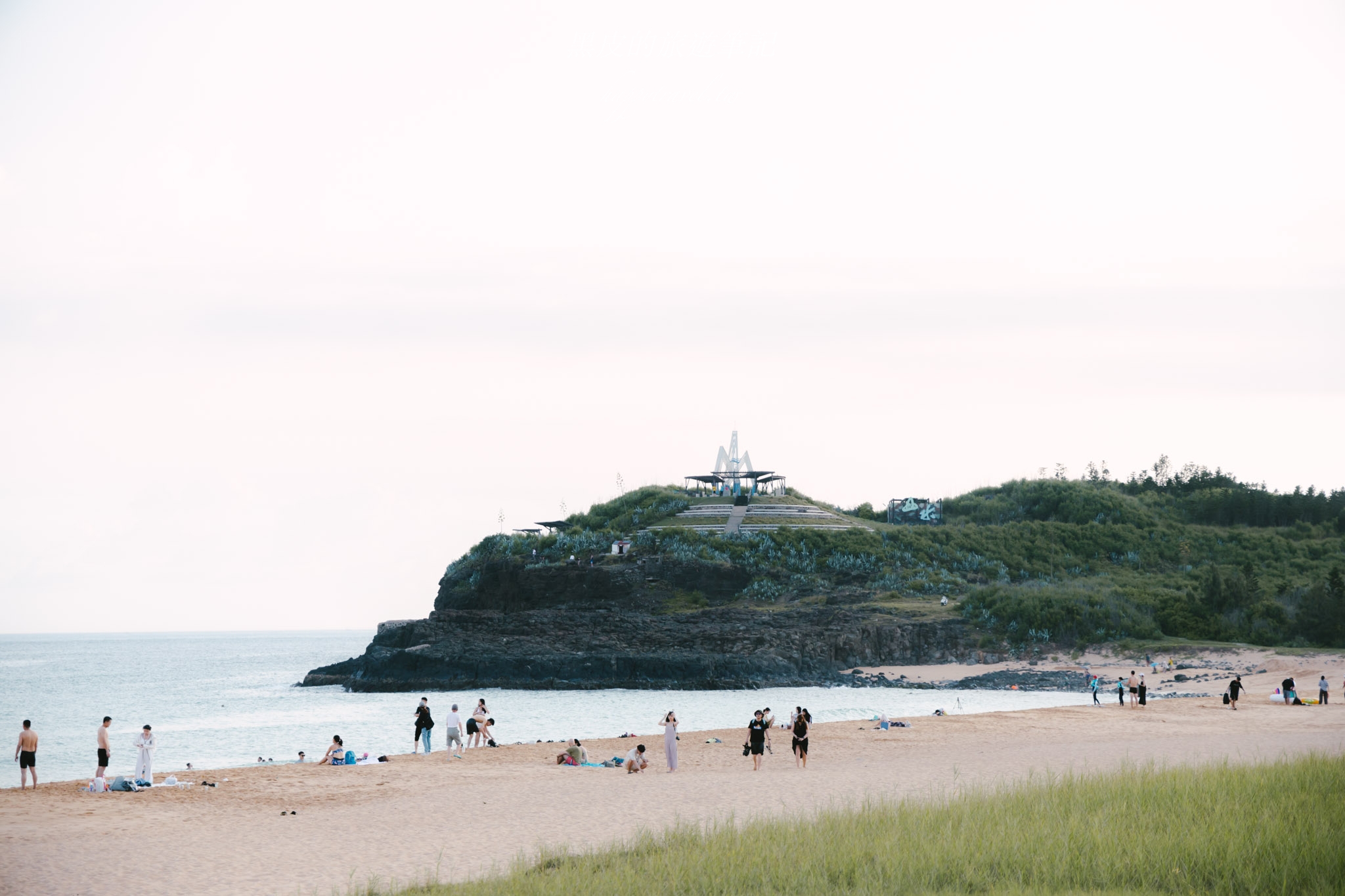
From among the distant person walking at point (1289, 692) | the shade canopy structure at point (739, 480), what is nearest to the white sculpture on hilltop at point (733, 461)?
the shade canopy structure at point (739, 480)

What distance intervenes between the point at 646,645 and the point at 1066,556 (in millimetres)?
41951

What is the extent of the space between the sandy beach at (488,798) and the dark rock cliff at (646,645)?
88.0ft

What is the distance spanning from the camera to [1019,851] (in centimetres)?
1429

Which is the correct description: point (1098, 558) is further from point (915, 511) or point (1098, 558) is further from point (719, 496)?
point (719, 496)

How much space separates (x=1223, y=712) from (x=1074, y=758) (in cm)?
1488

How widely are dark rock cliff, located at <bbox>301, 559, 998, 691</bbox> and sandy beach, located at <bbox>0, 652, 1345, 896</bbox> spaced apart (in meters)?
26.8

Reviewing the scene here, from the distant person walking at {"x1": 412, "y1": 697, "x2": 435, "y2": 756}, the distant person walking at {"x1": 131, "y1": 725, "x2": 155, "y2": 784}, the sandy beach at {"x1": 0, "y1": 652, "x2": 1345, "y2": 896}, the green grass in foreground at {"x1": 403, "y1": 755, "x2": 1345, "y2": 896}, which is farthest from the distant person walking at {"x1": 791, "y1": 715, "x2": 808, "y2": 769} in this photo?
the distant person walking at {"x1": 131, "y1": 725, "x2": 155, "y2": 784}

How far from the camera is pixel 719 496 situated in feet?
357

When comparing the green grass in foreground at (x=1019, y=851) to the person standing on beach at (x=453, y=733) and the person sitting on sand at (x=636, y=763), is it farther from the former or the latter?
the person standing on beach at (x=453, y=733)

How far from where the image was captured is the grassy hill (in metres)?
68.0

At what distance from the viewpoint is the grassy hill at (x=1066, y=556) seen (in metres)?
68.0

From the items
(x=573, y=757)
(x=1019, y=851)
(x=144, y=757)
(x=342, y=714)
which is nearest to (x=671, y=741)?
(x=573, y=757)

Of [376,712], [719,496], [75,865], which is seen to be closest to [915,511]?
[719,496]

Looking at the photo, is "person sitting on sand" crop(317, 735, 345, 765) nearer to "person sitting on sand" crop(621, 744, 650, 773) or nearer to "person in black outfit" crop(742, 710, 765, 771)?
"person sitting on sand" crop(621, 744, 650, 773)
